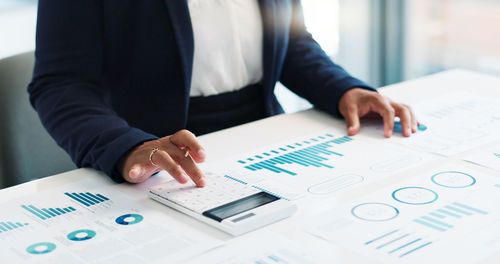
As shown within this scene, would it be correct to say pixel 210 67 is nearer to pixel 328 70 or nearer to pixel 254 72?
pixel 254 72

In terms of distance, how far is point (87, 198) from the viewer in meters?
1.07

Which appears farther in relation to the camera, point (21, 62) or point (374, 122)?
point (21, 62)

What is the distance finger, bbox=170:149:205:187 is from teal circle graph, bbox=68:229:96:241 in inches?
7.3

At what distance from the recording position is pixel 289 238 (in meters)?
0.89

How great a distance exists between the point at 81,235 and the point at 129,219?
0.07 meters

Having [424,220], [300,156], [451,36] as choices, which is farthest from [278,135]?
[451,36]

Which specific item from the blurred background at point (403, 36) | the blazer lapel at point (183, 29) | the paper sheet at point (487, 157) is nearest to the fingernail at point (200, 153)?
the blazer lapel at point (183, 29)

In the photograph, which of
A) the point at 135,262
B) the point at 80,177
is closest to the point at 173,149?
the point at 80,177

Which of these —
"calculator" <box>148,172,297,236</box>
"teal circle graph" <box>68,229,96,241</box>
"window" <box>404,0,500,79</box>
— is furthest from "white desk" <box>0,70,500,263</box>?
"window" <box>404,0,500,79</box>

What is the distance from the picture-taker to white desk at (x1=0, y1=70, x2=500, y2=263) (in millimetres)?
933

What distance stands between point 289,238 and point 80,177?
0.44m

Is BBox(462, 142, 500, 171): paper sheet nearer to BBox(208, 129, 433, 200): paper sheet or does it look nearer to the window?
BBox(208, 129, 433, 200): paper sheet

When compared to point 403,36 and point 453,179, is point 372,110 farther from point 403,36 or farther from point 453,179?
point 403,36

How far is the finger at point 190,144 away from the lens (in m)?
1.08
